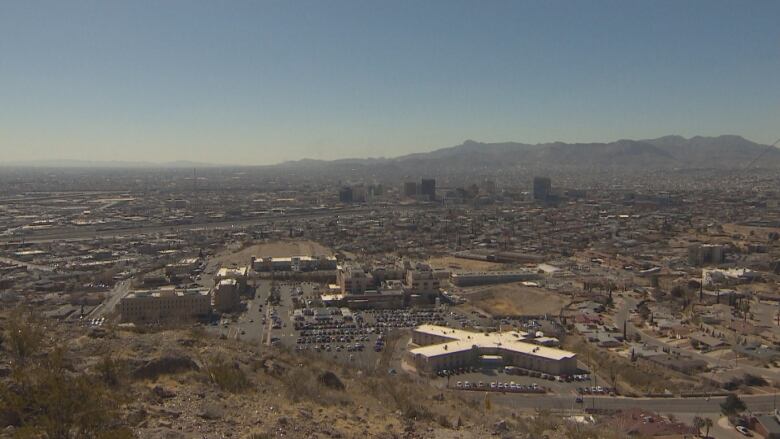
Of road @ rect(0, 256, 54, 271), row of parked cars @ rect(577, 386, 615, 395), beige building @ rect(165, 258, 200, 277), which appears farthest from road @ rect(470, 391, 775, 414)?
road @ rect(0, 256, 54, 271)

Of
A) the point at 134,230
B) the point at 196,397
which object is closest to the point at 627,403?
the point at 196,397

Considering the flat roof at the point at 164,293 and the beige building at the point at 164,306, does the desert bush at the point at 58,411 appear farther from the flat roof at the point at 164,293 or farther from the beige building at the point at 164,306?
the flat roof at the point at 164,293

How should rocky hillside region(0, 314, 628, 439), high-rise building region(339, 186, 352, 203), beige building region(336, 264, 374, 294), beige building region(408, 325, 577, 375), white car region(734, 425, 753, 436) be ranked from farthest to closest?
high-rise building region(339, 186, 352, 203) → beige building region(336, 264, 374, 294) → beige building region(408, 325, 577, 375) → white car region(734, 425, 753, 436) → rocky hillside region(0, 314, 628, 439)

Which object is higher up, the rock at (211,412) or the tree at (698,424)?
the rock at (211,412)

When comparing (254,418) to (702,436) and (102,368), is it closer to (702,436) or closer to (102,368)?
(102,368)

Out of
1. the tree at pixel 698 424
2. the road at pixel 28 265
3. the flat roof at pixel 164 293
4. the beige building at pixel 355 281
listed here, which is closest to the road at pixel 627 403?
the tree at pixel 698 424

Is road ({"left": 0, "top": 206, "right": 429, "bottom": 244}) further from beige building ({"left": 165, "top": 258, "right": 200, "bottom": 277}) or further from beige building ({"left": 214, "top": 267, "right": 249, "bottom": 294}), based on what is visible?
beige building ({"left": 214, "top": 267, "right": 249, "bottom": 294})

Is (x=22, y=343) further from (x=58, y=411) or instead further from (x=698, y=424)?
(x=698, y=424)

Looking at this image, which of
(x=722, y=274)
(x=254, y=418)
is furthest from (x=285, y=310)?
(x=722, y=274)
